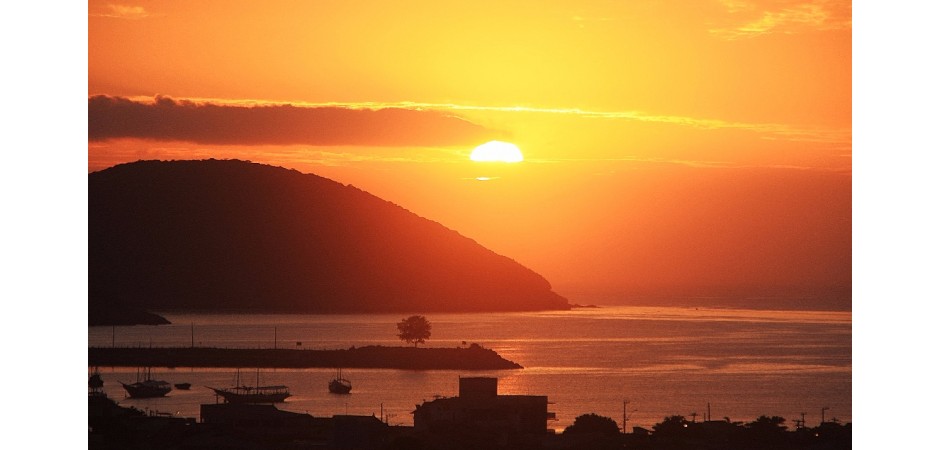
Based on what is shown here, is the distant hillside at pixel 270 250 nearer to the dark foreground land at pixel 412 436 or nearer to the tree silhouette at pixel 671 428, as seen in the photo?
the dark foreground land at pixel 412 436

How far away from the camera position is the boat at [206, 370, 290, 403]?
26891mm

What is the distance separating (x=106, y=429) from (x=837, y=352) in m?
31.3

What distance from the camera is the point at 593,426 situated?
14.0 metres

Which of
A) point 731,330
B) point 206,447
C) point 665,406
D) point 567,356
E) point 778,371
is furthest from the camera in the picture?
point 731,330

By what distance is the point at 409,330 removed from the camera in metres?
43.5

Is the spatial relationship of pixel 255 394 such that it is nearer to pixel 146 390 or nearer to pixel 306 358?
pixel 146 390

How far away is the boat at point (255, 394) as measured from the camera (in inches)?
1059

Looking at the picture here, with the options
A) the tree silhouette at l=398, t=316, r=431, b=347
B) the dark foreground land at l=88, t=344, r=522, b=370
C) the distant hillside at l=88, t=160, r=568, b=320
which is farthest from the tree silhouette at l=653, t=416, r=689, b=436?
the distant hillside at l=88, t=160, r=568, b=320

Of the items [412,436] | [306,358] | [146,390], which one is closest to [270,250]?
[306,358]

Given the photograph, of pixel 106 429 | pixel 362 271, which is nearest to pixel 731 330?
pixel 362 271

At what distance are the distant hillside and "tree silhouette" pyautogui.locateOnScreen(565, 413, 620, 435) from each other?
43705 mm

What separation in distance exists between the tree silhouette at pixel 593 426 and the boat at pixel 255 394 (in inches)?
532
